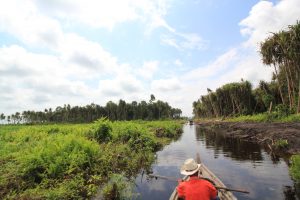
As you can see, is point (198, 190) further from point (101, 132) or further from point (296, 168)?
point (101, 132)

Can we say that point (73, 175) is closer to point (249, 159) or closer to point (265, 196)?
point (265, 196)

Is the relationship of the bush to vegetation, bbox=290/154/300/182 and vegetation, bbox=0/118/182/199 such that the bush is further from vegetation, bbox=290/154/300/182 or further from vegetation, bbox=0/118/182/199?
vegetation, bbox=290/154/300/182

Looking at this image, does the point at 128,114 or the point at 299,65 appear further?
the point at 128,114

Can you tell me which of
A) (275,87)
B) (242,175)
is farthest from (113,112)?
(242,175)

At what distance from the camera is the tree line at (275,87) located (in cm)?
2989

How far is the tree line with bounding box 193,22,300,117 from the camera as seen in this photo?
1177 inches

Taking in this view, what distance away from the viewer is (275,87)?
49781 mm

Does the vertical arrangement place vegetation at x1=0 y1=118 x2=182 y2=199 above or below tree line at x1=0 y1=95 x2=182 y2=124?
below

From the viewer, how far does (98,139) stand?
2027 centimetres

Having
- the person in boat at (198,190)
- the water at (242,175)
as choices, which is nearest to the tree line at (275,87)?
the water at (242,175)

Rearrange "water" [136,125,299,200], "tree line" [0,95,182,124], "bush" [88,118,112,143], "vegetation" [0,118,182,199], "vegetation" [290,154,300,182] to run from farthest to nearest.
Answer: "tree line" [0,95,182,124], "bush" [88,118,112,143], "water" [136,125,299,200], "vegetation" [290,154,300,182], "vegetation" [0,118,182,199]

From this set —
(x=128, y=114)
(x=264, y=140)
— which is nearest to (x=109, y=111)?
(x=128, y=114)

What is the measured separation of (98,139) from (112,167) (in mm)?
7675

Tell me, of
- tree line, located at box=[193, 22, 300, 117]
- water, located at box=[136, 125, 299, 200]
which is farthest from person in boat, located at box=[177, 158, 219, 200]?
tree line, located at box=[193, 22, 300, 117]
